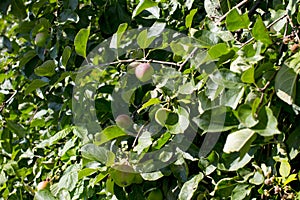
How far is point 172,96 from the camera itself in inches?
39.0

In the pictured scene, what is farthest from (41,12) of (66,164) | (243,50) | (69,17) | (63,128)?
(243,50)

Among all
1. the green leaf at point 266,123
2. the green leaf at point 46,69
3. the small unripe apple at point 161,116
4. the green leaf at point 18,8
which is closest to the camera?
the green leaf at point 266,123

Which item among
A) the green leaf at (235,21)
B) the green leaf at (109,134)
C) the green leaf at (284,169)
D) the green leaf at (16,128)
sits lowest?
the green leaf at (16,128)

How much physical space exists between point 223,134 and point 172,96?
119 mm

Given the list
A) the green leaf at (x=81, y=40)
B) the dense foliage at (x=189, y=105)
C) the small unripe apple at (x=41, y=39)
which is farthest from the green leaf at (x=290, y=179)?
the small unripe apple at (x=41, y=39)

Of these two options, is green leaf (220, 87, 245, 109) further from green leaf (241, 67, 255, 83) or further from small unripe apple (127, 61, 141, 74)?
small unripe apple (127, 61, 141, 74)

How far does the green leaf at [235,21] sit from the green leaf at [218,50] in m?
0.04

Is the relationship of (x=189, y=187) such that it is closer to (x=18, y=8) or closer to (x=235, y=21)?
(x=235, y=21)

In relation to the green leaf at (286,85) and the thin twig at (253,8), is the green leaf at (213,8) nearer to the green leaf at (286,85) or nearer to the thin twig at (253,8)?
the thin twig at (253,8)

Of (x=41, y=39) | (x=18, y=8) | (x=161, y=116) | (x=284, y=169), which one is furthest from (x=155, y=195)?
(x=18, y=8)

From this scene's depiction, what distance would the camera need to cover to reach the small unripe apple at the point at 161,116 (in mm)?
962

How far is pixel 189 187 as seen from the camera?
0.98m

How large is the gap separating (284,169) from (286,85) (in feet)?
0.55

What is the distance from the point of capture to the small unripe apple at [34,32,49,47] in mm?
1358
